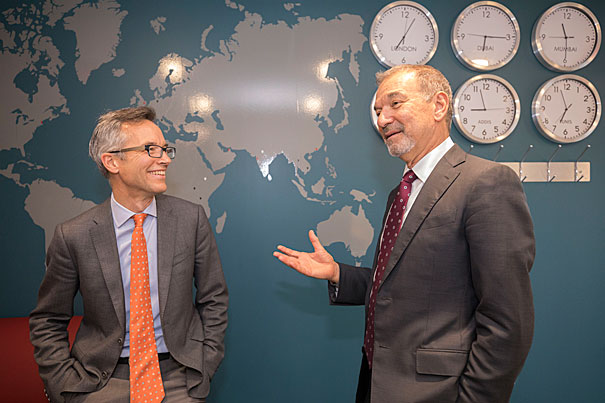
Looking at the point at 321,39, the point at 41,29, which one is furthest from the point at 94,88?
the point at 321,39

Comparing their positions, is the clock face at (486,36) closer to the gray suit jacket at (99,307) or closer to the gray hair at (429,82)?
the gray hair at (429,82)

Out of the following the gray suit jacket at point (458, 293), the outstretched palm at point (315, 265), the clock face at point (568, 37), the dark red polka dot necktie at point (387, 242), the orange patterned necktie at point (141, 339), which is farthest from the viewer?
the clock face at point (568, 37)

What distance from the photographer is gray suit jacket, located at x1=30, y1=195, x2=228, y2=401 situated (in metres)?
1.62

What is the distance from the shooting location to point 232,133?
2471mm

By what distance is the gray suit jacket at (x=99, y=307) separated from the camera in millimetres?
1617

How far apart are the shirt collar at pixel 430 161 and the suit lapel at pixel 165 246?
1.10 metres

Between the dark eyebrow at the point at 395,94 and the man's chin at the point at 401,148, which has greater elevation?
the dark eyebrow at the point at 395,94

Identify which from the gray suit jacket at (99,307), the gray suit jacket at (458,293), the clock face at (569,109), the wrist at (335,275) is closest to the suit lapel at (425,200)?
the gray suit jacket at (458,293)

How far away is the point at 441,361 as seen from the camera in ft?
4.22

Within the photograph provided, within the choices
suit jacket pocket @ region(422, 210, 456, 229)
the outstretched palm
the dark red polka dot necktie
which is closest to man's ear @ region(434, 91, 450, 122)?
the dark red polka dot necktie

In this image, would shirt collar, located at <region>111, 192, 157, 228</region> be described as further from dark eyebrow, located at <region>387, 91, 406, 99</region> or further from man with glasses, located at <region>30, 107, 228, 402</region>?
dark eyebrow, located at <region>387, 91, 406, 99</region>

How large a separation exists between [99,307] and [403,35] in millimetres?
2305

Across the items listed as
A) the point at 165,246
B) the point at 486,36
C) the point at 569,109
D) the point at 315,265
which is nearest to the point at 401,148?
the point at 315,265

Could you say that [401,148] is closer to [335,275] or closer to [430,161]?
[430,161]
